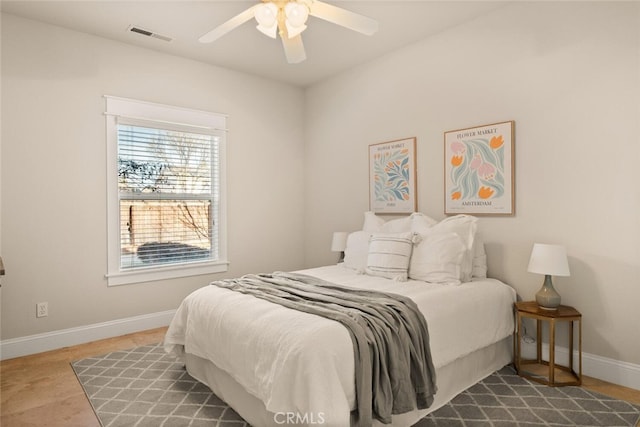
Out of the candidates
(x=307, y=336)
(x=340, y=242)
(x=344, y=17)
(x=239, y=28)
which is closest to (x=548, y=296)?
(x=307, y=336)

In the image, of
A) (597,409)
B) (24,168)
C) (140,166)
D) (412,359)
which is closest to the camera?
(412,359)

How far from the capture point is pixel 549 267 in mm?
2586

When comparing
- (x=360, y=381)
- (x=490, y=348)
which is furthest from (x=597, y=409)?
(x=360, y=381)

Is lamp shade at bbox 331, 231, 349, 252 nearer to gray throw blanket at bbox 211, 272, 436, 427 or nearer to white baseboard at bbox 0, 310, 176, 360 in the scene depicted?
gray throw blanket at bbox 211, 272, 436, 427

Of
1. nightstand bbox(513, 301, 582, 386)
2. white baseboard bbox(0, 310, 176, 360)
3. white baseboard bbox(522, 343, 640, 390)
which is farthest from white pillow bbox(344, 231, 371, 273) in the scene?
white baseboard bbox(0, 310, 176, 360)

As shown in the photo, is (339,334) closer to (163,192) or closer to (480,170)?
(480,170)

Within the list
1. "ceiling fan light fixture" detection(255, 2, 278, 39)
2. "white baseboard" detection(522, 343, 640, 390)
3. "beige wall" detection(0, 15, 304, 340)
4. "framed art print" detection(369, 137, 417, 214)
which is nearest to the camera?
"ceiling fan light fixture" detection(255, 2, 278, 39)

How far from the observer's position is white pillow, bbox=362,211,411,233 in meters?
3.59

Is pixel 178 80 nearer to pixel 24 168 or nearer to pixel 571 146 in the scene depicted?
pixel 24 168

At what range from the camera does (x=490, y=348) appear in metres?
2.80

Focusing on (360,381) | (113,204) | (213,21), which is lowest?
(360,381)

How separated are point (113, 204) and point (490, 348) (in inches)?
138

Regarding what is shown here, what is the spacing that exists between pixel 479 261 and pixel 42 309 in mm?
3748

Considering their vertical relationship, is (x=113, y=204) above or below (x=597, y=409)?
above
